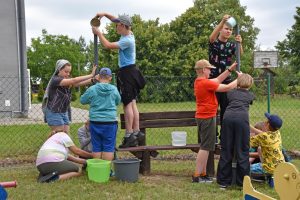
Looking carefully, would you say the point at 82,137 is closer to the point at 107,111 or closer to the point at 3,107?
the point at 107,111

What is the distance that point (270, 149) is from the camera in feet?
19.0

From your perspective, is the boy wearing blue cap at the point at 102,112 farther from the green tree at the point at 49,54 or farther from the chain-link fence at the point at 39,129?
the green tree at the point at 49,54

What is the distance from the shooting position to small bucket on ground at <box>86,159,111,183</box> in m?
5.78

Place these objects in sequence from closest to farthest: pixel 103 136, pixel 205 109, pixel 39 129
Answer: pixel 205 109
pixel 103 136
pixel 39 129

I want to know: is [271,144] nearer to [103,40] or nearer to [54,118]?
Answer: [103,40]

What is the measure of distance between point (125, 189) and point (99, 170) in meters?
0.51

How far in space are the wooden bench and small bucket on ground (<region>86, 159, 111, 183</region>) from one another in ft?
1.97

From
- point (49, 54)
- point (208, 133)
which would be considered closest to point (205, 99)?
point (208, 133)

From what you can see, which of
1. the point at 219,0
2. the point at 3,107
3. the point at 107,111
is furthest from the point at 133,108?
the point at 219,0

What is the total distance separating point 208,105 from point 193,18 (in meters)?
33.9

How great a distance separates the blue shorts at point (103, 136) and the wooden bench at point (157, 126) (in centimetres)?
29

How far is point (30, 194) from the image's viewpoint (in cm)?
528

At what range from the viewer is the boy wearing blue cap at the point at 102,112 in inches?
239

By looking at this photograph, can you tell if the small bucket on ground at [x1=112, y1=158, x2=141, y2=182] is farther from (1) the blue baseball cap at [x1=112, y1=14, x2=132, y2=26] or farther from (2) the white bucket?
(1) the blue baseball cap at [x1=112, y1=14, x2=132, y2=26]
